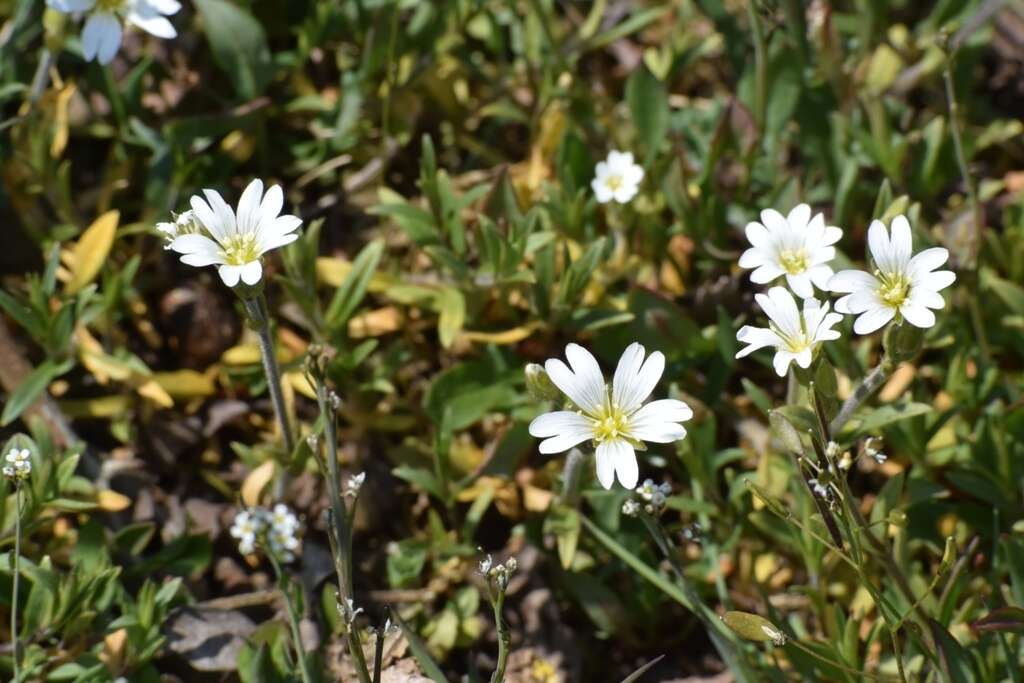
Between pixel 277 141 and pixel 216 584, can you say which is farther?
pixel 277 141

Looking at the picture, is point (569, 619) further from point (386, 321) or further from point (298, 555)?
point (386, 321)

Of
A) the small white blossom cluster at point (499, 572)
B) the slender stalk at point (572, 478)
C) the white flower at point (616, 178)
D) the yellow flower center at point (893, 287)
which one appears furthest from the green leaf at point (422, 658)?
the white flower at point (616, 178)

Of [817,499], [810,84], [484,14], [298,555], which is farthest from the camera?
[484,14]

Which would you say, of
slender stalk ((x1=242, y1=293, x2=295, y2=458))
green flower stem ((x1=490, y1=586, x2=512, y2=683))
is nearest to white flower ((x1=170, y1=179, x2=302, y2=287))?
slender stalk ((x1=242, y1=293, x2=295, y2=458))

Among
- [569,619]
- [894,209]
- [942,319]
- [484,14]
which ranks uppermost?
[484,14]

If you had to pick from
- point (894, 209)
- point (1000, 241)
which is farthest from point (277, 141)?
point (1000, 241)

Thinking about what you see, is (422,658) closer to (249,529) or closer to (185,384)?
(249,529)
